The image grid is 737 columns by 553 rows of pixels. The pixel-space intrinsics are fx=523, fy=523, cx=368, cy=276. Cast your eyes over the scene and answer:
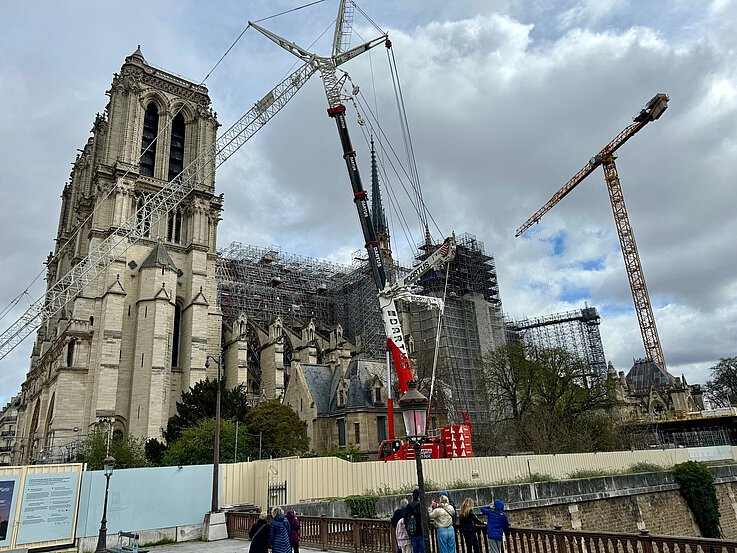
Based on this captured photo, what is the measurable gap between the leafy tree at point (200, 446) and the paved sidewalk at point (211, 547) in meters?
9.74

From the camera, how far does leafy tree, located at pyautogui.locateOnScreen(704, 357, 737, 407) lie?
67875 mm

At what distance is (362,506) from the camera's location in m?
15.7

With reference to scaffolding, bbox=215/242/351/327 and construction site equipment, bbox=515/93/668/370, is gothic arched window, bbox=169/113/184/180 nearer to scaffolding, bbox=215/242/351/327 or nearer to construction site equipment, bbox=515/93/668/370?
scaffolding, bbox=215/242/351/327

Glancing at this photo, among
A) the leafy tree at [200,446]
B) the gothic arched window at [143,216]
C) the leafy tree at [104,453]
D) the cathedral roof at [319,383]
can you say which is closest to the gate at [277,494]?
the leafy tree at [200,446]

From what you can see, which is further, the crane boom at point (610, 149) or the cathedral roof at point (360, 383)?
the crane boom at point (610, 149)

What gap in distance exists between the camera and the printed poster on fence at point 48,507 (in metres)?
13.8

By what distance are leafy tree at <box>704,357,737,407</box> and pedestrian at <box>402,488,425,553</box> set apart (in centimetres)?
7331

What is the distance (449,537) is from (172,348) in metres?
37.9

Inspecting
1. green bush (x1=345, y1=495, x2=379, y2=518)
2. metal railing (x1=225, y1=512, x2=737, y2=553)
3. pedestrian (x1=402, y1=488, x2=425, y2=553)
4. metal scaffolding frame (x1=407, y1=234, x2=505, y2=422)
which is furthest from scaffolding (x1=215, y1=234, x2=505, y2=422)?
Answer: pedestrian (x1=402, y1=488, x2=425, y2=553)

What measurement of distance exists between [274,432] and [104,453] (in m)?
9.09

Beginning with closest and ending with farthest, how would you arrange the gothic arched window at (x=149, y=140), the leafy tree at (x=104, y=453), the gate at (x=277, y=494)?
the gate at (x=277, y=494)
the leafy tree at (x=104, y=453)
the gothic arched window at (x=149, y=140)

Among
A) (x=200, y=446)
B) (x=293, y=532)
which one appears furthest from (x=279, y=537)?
(x=200, y=446)

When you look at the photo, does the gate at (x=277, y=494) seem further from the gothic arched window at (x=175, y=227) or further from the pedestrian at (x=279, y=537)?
the gothic arched window at (x=175, y=227)

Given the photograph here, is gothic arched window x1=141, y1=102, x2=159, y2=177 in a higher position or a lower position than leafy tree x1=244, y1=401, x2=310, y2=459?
higher
